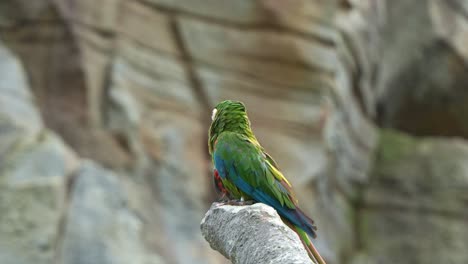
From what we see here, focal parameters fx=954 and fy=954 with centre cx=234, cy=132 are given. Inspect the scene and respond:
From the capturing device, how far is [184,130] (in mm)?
13977

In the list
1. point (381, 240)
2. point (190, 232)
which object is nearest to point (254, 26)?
point (190, 232)

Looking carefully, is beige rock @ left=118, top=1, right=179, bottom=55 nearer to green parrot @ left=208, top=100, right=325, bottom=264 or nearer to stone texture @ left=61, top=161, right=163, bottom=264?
stone texture @ left=61, top=161, right=163, bottom=264

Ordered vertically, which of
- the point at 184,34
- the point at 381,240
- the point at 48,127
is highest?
the point at 184,34

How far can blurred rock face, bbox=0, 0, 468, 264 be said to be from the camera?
12.3 meters

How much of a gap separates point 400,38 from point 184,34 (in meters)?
4.73

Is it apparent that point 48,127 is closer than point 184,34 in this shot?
Yes

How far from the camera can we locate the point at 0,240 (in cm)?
1184

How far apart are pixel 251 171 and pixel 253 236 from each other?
81.6 inches

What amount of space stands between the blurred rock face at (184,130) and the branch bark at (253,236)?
7.43 m

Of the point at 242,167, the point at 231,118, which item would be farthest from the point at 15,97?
the point at 242,167

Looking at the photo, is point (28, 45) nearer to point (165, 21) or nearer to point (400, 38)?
point (165, 21)

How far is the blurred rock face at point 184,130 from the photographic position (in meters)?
12.3

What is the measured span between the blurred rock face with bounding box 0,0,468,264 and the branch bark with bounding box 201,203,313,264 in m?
7.43

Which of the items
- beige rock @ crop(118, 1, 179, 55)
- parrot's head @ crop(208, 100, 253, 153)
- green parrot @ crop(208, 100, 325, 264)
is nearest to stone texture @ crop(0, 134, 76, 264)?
beige rock @ crop(118, 1, 179, 55)
